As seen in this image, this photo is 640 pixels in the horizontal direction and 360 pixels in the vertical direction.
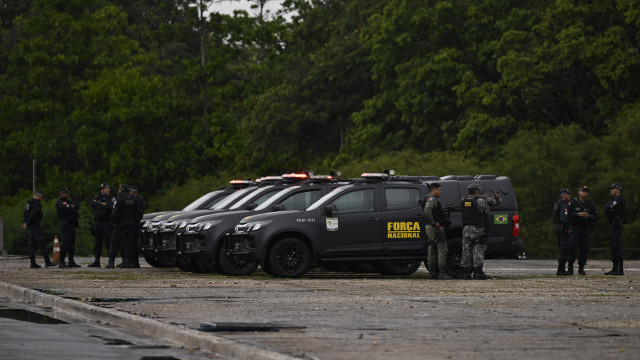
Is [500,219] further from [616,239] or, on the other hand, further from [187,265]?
[187,265]

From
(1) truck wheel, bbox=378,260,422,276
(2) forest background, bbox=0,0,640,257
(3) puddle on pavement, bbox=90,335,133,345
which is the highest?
(2) forest background, bbox=0,0,640,257

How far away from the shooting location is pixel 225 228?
2383 cm

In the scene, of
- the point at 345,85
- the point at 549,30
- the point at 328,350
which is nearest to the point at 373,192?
the point at 328,350

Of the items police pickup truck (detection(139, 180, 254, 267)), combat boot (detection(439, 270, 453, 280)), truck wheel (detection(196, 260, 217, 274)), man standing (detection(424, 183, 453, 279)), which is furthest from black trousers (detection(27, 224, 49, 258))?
combat boot (detection(439, 270, 453, 280))

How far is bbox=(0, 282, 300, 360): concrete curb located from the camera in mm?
10688

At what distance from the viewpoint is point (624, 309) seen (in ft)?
49.9

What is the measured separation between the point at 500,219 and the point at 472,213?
2039 mm

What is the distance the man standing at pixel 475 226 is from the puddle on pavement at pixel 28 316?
28.6 ft

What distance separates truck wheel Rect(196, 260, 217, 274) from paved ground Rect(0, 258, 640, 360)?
2.56ft

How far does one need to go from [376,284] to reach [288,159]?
126ft

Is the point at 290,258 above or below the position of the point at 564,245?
below

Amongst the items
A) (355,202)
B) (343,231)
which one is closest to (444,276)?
(343,231)

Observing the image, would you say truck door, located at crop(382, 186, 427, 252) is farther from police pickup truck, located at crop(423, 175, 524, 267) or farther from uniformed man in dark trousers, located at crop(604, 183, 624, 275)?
uniformed man in dark trousers, located at crop(604, 183, 624, 275)

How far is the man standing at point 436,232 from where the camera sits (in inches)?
880
